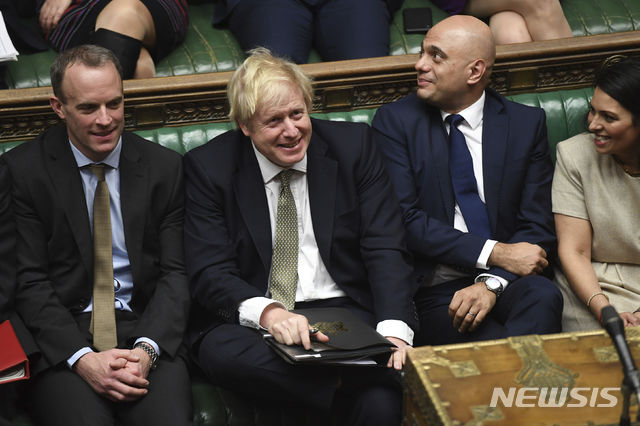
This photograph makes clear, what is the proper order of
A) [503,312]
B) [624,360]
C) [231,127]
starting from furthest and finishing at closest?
[231,127] → [503,312] → [624,360]

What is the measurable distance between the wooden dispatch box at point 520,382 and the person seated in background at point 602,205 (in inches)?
22.5

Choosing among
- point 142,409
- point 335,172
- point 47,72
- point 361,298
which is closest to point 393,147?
point 335,172

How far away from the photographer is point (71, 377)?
2.24 m

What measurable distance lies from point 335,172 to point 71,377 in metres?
0.91

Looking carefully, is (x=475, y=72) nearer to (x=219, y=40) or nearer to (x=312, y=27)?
(x=312, y=27)

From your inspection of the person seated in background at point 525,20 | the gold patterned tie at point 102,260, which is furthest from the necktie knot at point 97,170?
the person seated in background at point 525,20

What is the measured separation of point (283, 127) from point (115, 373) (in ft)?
2.57

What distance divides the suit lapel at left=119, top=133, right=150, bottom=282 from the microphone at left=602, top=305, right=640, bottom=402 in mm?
1329

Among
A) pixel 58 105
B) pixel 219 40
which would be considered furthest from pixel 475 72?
pixel 58 105

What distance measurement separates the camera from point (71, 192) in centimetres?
236

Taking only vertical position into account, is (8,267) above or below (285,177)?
below

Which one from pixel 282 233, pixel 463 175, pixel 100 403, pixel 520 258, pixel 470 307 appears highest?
pixel 463 175

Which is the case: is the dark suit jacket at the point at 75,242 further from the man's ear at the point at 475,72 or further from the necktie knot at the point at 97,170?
the man's ear at the point at 475,72

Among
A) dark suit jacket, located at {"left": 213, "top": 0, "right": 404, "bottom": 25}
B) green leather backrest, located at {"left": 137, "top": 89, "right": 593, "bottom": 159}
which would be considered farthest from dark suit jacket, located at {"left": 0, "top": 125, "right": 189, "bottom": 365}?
dark suit jacket, located at {"left": 213, "top": 0, "right": 404, "bottom": 25}
